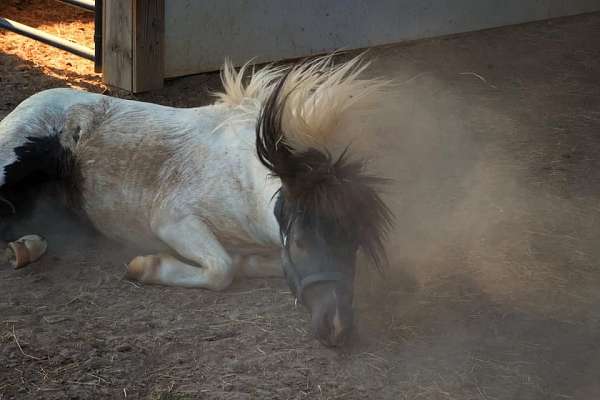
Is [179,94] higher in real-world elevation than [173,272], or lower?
higher

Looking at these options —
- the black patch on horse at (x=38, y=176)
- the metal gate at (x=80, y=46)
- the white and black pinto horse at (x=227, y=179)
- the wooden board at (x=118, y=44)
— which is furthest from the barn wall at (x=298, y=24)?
the black patch on horse at (x=38, y=176)

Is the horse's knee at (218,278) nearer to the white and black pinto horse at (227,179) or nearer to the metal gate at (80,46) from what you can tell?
the white and black pinto horse at (227,179)

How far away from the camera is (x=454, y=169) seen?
5875 millimetres

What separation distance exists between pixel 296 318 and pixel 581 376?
49.1 inches

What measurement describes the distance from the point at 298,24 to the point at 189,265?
160 inches

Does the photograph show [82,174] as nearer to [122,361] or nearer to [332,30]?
[122,361]

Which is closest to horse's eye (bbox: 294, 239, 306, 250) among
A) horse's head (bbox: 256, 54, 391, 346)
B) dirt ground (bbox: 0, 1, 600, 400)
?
horse's head (bbox: 256, 54, 391, 346)

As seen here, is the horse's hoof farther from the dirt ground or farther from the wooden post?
the wooden post

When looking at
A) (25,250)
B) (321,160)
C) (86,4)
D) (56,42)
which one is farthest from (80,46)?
(321,160)

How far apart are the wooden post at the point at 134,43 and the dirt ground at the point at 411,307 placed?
0.34 m

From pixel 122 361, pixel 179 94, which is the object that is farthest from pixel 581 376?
pixel 179 94

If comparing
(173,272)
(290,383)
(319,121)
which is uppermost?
(319,121)

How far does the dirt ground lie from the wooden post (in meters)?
0.34

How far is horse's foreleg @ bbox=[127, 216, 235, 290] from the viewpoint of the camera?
4.26m
